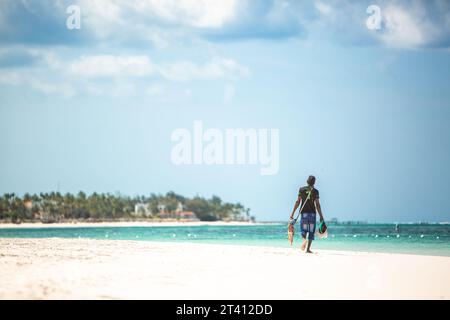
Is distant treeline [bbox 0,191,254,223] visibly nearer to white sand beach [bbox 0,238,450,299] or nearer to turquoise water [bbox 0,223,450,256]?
turquoise water [bbox 0,223,450,256]

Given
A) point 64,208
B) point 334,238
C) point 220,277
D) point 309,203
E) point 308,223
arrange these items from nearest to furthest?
point 220,277
point 309,203
point 308,223
point 334,238
point 64,208

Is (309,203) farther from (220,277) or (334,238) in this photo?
(334,238)

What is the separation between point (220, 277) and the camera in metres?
11.3

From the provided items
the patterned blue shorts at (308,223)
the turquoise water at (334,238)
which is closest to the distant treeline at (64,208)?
the turquoise water at (334,238)

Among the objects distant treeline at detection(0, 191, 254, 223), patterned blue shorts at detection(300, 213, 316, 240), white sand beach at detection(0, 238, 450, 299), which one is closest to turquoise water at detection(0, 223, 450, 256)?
patterned blue shorts at detection(300, 213, 316, 240)

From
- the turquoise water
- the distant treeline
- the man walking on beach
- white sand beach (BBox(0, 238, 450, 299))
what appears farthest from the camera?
the distant treeline

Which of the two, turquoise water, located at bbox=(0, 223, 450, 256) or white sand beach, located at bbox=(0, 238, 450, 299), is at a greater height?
white sand beach, located at bbox=(0, 238, 450, 299)

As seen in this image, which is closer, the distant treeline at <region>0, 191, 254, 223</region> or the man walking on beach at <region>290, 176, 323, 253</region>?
the man walking on beach at <region>290, 176, 323, 253</region>

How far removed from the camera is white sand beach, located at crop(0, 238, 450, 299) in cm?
955

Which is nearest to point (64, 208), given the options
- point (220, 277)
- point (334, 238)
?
point (334, 238)

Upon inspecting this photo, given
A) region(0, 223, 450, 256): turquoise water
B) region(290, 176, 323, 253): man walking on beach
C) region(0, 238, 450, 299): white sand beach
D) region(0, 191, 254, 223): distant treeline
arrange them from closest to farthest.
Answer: region(0, 238, 450, 299): white sand beach, region(290, 176, 323, 253): man walking on beach, region(0, 223, 450, 256): turquoise water, region(0, 191, 254, 223): distant treeline

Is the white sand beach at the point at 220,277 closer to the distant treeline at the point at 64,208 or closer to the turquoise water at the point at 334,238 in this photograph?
the turquoise water at the point at 334,238
